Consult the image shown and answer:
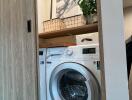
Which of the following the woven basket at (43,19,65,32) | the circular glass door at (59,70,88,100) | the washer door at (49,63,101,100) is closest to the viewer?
the washer door at (49,63,101,100)

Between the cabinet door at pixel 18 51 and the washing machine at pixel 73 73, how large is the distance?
0.34 metres

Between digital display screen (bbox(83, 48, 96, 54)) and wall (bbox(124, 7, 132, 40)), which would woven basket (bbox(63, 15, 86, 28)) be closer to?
digital display screen (bbox(83, 48, 96, 54))

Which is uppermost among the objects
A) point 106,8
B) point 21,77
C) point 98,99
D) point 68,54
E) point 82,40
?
point 106,8

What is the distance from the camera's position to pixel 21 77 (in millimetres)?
1562

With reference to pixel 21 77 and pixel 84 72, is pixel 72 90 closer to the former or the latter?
pixel 84 72

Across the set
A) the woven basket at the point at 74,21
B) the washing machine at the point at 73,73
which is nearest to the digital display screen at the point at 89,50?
the washing machine at the point at 73,73

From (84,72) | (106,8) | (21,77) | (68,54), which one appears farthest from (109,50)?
(21,77)

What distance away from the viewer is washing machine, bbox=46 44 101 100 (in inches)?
58.9

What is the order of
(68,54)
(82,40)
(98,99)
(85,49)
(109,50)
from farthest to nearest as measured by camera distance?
(82,40) → (68,54) → (85,49) → (98,99) → (109,50)

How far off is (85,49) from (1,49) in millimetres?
787

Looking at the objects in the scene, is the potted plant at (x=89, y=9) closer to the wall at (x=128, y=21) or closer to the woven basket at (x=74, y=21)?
the woven basket at (x=74, y=21)

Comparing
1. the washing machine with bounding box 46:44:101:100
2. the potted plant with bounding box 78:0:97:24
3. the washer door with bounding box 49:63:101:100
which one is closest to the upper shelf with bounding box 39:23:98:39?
the potted plant with bounding box 78:0:97:24

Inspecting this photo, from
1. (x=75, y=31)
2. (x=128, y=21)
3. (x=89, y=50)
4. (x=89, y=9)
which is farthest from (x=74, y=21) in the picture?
(x=128, y=21)

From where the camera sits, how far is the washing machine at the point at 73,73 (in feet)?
4.91
